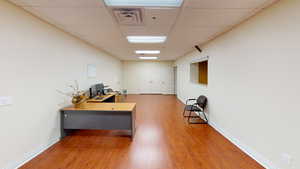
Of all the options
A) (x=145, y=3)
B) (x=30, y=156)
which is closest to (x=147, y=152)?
(x=30, y=156)

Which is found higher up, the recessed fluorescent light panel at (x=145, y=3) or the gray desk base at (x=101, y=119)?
the recessed fluorescent light panel at (x=145, y=3)

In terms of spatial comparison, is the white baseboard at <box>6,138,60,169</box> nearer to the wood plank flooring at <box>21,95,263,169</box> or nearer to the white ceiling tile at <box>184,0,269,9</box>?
the wood plank flooring at <box>21,95,263,169</box>

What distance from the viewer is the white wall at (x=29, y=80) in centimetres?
197

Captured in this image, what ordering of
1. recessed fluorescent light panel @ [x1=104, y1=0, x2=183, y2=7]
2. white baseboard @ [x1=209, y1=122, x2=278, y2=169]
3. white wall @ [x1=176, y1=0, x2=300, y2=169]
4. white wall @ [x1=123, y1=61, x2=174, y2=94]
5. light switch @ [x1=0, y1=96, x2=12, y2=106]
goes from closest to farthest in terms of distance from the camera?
white wall @ [x1=176, y1=0, x2=300, y2=169] < light switch @ [x1=0, y1=96, x2=12, y2=106] < recessed fluorescent light panel @ [x1=104, y1=0, x2=183, y2=7] < white baseboard @ [x1=209, y1=122, x2=278, y2=169] < white wall @ [x1=123, y1=61, x2=174, y2=94]

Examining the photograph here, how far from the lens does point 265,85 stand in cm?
215

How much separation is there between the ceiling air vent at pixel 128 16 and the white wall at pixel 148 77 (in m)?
7.32

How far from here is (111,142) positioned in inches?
117

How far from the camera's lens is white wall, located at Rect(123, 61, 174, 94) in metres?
9.98

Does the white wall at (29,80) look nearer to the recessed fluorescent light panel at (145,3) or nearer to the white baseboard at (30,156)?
the white baseboard at (30,156)

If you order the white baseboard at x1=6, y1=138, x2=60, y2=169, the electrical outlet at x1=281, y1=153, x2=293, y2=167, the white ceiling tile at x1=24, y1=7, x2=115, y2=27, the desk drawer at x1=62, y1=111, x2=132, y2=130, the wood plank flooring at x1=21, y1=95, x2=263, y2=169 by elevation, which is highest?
the white ceiling tile at x1=24, y1=7, x2=115, y2=27

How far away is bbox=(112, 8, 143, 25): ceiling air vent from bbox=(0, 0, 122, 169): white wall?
139 cm

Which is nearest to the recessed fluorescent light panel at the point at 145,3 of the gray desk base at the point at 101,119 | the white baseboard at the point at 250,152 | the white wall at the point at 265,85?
the white wall at the point at 265,85

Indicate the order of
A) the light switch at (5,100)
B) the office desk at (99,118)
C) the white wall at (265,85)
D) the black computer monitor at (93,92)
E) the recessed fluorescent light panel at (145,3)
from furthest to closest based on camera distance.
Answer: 1. the black computer monitor at (93,92)
2. the office desk at (99,118)
3. the recessed fluorescent light panel at (145,3)
4. the light switch at (5,100)
5. the white wall at (265,85)

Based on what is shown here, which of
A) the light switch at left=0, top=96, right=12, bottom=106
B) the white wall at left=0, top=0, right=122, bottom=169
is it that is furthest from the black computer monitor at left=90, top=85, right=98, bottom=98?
the light switch at left=0, top=96, right=12, bottom=106
